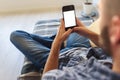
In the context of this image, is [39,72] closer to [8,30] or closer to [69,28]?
[69,28]

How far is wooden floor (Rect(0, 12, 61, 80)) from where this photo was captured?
7.18ft

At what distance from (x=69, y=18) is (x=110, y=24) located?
740 mm

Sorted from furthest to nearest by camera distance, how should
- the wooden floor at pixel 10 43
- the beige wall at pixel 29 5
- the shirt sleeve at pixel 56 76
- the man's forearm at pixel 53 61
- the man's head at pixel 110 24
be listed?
the beige wall at pixel 29 5 < the wooden floor at pixel 10 43 < the man's forearm at pixel 53 61 < the shirt sleeve at pixel 56 76 < the man's head at pixel 110 24

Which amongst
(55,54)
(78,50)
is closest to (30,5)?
(78,50)

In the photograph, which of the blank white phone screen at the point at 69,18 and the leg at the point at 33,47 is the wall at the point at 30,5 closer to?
the leg at the point at 33,47

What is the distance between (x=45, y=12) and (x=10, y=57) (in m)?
1.47

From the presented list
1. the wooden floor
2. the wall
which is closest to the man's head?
the wooden floor

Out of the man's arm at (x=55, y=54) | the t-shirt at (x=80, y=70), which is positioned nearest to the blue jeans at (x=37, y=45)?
the t-shirt at (x=80, y=70)

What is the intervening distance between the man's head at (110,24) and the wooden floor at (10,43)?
1.50m

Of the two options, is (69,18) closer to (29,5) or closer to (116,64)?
(116,64)

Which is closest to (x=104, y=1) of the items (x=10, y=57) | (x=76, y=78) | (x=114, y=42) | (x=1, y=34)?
(x=114, y=42)

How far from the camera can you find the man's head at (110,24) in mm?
685

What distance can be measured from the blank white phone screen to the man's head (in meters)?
0.69

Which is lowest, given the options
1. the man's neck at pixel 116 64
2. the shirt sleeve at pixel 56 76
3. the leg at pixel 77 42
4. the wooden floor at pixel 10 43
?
the wooden floor at pixel 10 43
